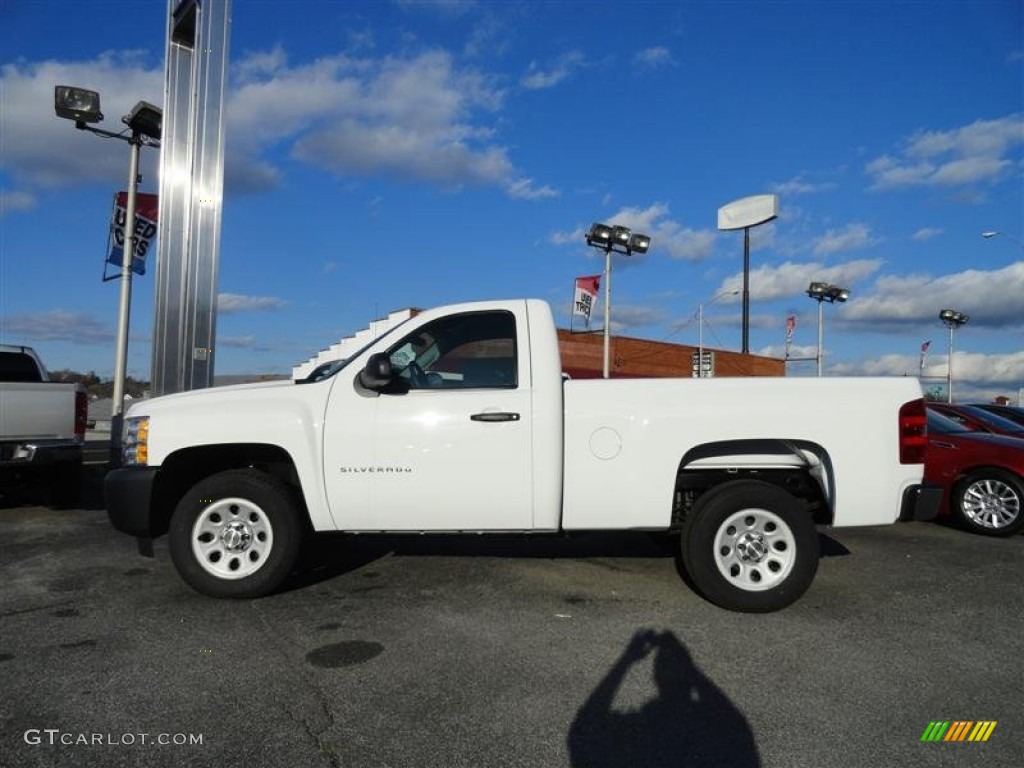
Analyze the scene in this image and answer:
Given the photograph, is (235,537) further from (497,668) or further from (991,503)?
(991,503)

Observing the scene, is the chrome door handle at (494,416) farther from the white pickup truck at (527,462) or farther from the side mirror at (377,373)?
the side mirror at (377,373)

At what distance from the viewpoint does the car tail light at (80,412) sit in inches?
321

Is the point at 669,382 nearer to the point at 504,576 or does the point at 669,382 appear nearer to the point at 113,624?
the point at 504,576

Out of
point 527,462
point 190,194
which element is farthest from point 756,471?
point 190,194

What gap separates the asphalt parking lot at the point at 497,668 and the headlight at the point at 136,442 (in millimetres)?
982

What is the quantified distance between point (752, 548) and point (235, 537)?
138 inches

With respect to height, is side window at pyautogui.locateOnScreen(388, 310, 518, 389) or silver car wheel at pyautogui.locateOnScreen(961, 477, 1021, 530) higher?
side window at pyautogui.locateOnScreen(388, 310, 518, 389)

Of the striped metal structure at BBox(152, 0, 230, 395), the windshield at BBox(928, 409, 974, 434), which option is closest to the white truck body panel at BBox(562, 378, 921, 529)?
the windshield at BBox(928, 409, 974, 434)

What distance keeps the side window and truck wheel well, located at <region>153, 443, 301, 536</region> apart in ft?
3.49

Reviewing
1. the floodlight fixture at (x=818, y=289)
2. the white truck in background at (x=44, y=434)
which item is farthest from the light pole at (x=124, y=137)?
the floodlight fixture at (x=818, y=289)

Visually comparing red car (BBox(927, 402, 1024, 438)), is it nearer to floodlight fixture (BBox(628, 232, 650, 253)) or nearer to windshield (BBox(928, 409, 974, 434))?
windshield (BBox(928, 409, 974, 434))

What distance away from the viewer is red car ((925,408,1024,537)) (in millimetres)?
7949

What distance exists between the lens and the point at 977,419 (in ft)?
30.8

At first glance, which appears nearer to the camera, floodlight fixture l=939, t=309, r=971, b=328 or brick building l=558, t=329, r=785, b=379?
brick building l=558, t=329, r=785, b=379
